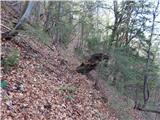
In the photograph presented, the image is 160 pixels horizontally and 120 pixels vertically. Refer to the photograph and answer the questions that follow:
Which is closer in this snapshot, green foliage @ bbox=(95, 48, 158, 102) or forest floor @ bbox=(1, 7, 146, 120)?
forest floor @ bbox=(1, 7, 146, 120)

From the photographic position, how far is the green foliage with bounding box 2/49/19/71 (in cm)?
847

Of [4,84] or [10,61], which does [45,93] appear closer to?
[10,61]

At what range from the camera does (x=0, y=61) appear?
8.45 metres

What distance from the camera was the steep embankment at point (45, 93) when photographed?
7.41 metres

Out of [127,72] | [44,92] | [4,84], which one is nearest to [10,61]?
[4,84]

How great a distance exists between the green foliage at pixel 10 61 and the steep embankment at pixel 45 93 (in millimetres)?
163

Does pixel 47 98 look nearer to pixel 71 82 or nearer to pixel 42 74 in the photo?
pixel 42 74

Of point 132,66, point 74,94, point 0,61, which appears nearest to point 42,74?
point 74,94

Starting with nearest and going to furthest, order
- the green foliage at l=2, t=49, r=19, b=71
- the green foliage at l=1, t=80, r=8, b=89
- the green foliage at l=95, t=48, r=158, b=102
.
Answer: the green foliage at l=1, t=80, r=8, b=89 → the green foliage at l=2, t=49, r=19, b=71 → the green foliage at l=95, t=48, r=158, b=102

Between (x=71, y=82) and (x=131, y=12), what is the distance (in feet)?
27.8

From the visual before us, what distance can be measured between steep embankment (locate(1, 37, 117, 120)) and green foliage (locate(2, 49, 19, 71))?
0.16 meters

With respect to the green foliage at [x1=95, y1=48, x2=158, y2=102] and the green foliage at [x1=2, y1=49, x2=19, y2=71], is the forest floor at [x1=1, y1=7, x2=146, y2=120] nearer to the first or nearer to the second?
the green foliage at [x1=2, y1=49, x2=19, y2=71]

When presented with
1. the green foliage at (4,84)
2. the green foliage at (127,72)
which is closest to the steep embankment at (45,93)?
the green foliage at (4,84)

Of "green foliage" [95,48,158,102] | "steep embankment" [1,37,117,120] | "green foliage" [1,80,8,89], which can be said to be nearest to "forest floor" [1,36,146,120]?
"steep embankment" [1,37,117,120]
